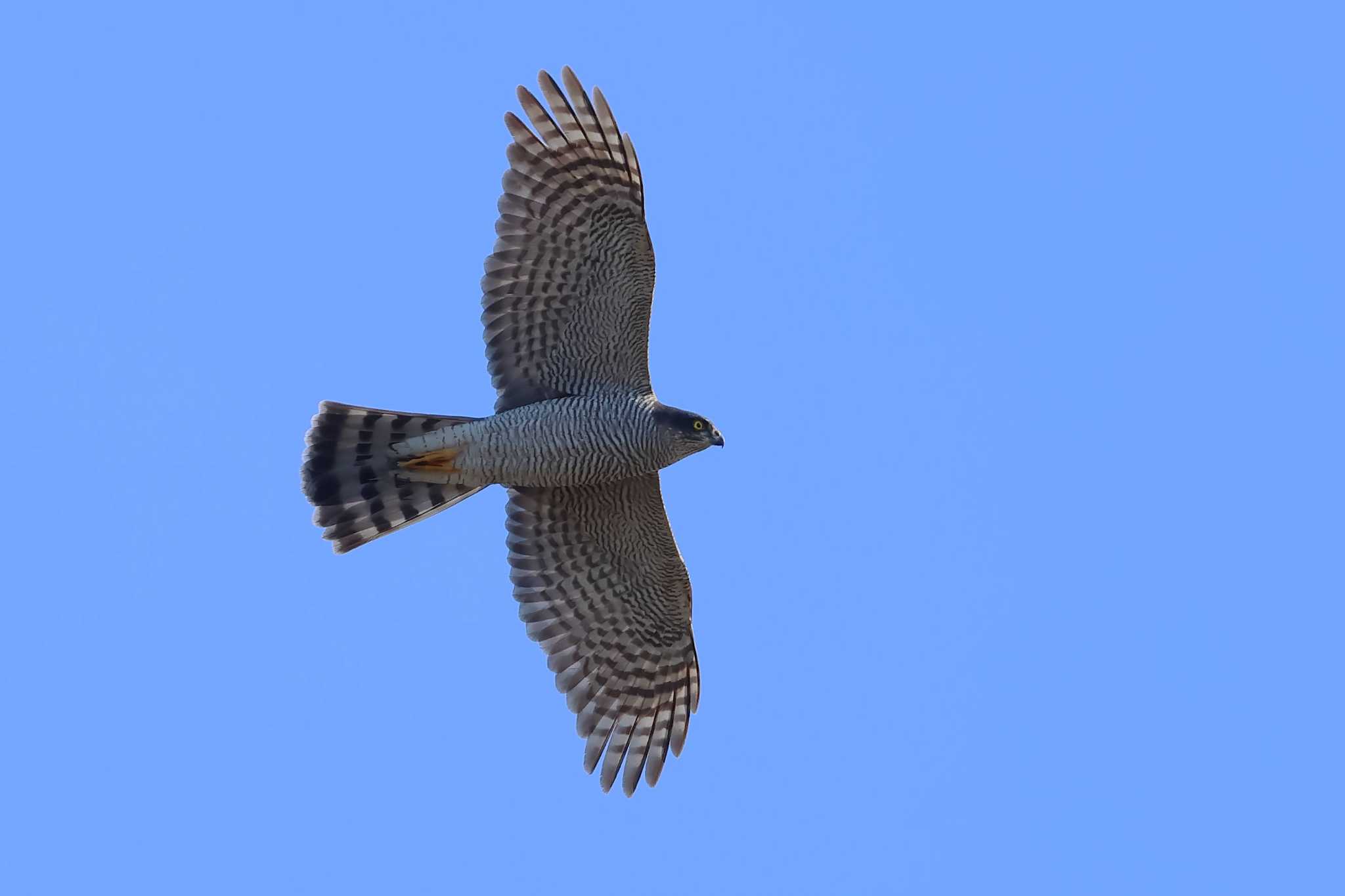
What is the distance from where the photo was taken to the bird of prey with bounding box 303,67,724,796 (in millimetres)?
13055

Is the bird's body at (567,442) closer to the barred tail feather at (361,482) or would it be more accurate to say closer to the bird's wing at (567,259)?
the bird's wing at (567,259)

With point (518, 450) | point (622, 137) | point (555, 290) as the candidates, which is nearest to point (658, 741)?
point (518, 450)

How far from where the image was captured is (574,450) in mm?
13312

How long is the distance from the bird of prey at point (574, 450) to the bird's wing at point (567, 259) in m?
0.01

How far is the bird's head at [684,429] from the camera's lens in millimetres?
13328

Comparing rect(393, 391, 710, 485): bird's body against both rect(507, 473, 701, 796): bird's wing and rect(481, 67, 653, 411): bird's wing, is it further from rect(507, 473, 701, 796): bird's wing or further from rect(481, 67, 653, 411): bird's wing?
rect(507, 473, 701, 796): bird's wing

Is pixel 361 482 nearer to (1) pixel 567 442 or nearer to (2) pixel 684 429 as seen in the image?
(1) pixel 567 442

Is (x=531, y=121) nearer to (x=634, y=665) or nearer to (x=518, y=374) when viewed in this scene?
(x=518, y=374)

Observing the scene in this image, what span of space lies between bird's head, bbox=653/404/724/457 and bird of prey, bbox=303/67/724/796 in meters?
0.01

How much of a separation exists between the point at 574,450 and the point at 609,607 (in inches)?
66.9

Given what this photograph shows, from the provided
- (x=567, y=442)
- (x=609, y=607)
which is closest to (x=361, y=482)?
(x=567, y=442)

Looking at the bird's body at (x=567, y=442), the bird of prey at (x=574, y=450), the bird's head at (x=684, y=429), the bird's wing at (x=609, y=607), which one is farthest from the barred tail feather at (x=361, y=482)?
the bird's head at (x=684, y=429)

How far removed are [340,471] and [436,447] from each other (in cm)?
87

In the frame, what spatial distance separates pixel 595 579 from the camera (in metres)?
14.3
